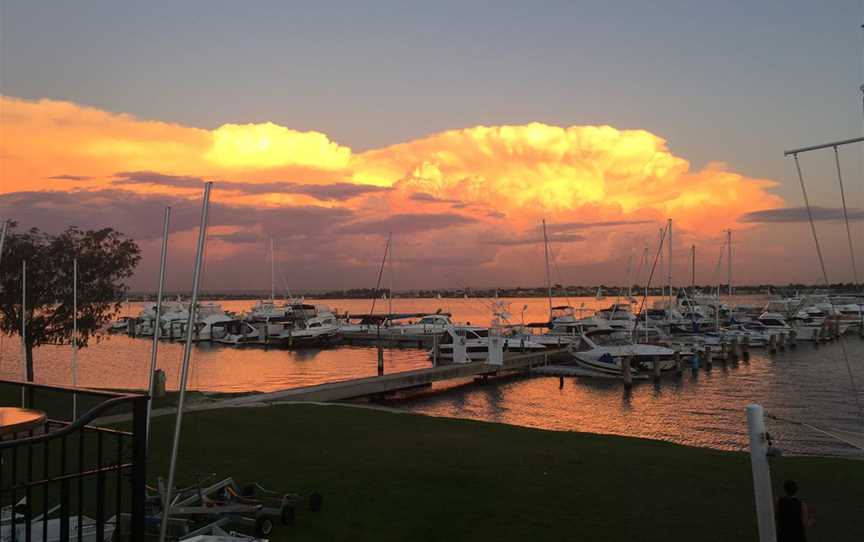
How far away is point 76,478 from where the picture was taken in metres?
7.89

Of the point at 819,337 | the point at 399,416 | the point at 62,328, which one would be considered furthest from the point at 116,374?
the point at 819,337

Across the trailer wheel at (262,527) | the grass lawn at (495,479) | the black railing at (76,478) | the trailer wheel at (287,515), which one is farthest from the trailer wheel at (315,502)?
the black railing at (76,478)

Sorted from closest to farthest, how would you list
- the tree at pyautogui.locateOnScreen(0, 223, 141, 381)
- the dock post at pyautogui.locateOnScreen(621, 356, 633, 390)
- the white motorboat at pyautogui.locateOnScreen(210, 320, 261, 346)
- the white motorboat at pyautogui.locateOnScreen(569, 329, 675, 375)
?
the tree at pyautogui.locateOnScreen(0, 223, 141, 381)
the dock post at pyautogui.locateOnScreen(621, 356, 633, 390)
the white motorboat at pyautogui.locateOnScreen(569, 329, 675, 375)
the white motorboat at pyautogui.locateOnScreen(210, 320, 261, 346)

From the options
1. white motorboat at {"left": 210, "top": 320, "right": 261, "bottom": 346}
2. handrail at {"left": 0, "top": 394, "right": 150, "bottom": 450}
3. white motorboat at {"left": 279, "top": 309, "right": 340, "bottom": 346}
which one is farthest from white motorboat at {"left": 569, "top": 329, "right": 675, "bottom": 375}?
white motorboat at {"left": 210, "top": 320, "right": 261, "bottom": 346}

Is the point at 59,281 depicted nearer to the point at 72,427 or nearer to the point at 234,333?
the point at 72,427

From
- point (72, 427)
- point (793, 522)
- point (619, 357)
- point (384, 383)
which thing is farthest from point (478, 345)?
point (72, 427)

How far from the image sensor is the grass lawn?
10.4 metres

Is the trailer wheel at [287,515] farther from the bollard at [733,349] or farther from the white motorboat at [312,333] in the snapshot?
the white motorboat at [312,333]

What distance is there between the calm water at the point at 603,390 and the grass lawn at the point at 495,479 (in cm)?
1095

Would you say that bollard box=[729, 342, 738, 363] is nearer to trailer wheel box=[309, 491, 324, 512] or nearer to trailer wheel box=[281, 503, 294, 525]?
trailer wheel box=[309, 491, 324, 512]

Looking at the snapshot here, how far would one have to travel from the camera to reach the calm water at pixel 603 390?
29.6m

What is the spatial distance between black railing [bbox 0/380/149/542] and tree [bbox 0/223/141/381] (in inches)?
480

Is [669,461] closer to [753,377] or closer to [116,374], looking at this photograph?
[753,377]

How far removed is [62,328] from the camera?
2698cm
